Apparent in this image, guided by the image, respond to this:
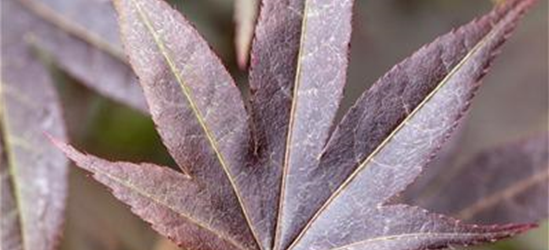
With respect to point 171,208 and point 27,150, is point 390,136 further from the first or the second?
point 27,150

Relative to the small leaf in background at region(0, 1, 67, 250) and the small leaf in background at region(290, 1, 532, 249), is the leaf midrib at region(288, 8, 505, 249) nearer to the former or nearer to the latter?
the small leaf in background at region(290, 1, 532, 249)

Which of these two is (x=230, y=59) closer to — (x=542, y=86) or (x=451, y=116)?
(x=542, y=86)

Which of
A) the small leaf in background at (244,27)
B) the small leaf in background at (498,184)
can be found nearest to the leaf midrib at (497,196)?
the small leaf in background at (498,184)

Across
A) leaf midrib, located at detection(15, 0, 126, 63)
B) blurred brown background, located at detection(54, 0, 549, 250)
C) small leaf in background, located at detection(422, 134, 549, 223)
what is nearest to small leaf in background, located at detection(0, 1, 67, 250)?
leaf midrib, located at detection(15, 0, 126, 63)

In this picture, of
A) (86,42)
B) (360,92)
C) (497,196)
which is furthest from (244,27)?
(360,92)

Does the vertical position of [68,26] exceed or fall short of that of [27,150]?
it exceeds it

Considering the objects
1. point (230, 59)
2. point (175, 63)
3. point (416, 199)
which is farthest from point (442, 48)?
point (230, 59)
